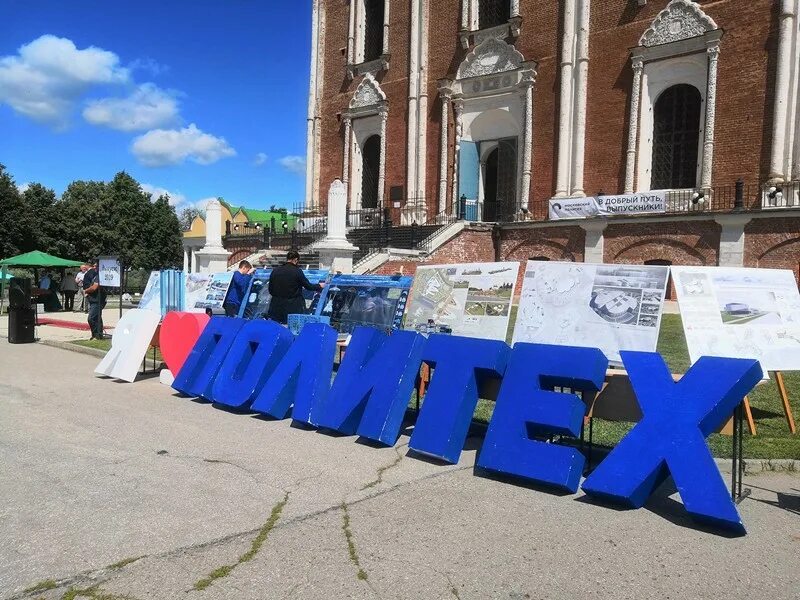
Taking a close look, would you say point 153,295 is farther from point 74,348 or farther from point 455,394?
point 455,394

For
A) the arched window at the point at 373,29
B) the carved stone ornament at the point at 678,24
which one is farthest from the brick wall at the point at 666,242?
the arched window at the point at 373,29

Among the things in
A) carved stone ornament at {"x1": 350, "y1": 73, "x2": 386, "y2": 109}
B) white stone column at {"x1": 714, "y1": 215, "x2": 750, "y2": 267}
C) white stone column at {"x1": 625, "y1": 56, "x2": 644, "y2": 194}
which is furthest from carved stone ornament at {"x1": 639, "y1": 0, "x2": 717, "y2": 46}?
carved stone ornament at {"x1": 350, "y1": 73, "x2": 386, "y2": 109}

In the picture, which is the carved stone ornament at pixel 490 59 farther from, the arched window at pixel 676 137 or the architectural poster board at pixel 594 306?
the architectural poster board at pixel 594 306

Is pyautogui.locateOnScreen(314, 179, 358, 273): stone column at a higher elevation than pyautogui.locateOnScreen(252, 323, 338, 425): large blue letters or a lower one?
higher

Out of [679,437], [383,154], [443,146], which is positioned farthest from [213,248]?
[679,437]

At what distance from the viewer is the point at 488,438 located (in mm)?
5574

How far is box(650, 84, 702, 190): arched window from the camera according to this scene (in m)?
21.7

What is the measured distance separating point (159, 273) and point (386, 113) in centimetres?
1770

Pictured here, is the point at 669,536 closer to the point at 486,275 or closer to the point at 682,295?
the point at 682,295

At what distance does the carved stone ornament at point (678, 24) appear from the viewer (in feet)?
68.1

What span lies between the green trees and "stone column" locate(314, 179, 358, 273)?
29.6 metres

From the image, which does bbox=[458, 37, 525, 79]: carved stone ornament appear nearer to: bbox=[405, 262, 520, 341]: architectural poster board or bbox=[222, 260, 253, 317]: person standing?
bbox=[222, 260, 253, 317]: person standing

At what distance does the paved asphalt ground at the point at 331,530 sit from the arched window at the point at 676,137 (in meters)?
18.3

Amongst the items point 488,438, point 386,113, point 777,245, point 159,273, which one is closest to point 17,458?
point 488,438
